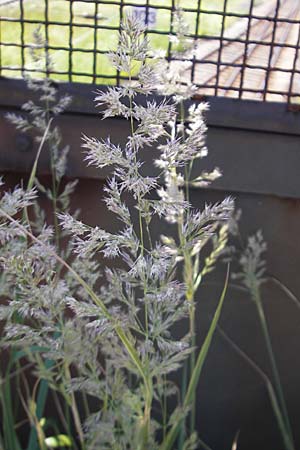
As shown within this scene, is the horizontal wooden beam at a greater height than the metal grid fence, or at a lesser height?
lesser

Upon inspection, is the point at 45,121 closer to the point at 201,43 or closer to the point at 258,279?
the point at 258,279

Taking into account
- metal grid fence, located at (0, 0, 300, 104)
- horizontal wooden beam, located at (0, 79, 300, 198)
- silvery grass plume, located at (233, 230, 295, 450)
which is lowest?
silvery grass plume, located at (233, 230, 295, 450)

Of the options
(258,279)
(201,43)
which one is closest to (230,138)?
(258,279)

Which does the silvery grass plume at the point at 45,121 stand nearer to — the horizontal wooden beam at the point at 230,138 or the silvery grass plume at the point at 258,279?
the horizontal wooden beam at the point at 230,138

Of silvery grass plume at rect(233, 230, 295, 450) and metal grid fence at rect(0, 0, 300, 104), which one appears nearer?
silvery grass plume at rect(233, 230, 295, 450)

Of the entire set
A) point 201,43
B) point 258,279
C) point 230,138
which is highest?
point 201,43

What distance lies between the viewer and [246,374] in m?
1.62

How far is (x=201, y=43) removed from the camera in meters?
2.00

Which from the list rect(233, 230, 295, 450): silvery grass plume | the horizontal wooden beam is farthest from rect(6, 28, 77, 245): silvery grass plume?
rect(233, 230, 295, 450): silvery grass plume

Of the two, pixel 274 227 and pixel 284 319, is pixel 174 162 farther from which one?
pixel 284 319

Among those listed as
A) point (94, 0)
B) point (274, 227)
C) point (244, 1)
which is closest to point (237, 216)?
point (274, 227)

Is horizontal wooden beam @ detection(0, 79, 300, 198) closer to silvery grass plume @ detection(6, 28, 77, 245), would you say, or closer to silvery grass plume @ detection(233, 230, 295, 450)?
silvery grass plume @ detection(6, 28, 77, 245)

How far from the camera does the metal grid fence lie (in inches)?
55.4

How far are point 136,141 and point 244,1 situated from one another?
1.92 metres
